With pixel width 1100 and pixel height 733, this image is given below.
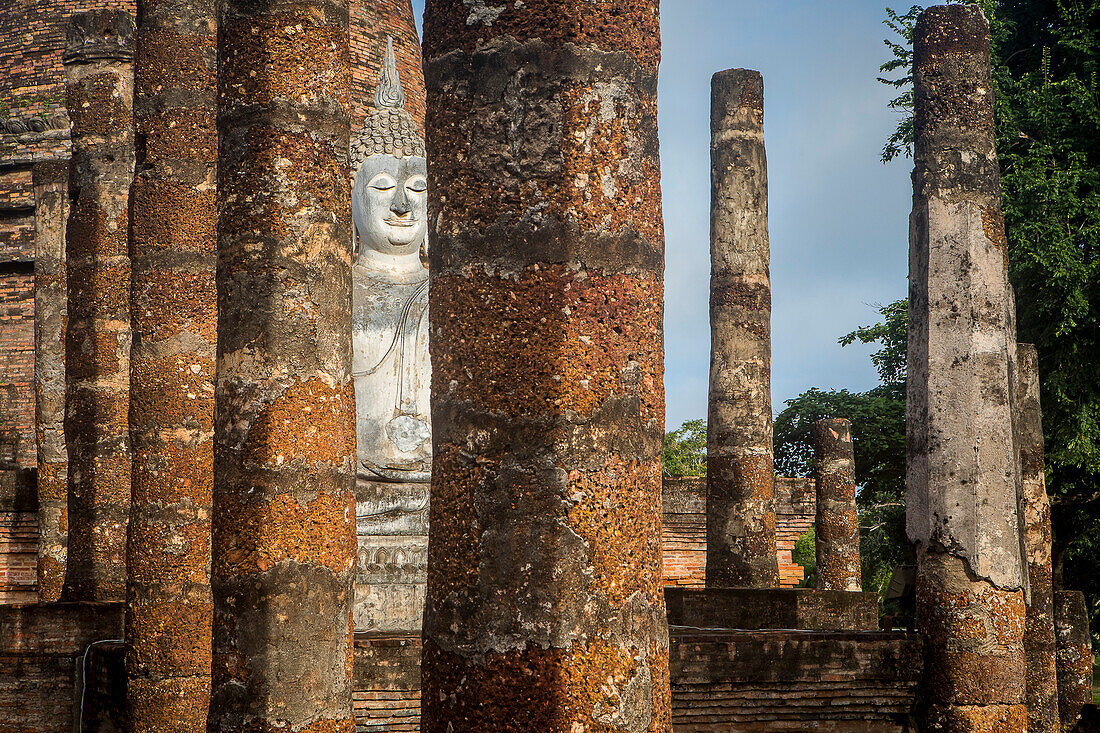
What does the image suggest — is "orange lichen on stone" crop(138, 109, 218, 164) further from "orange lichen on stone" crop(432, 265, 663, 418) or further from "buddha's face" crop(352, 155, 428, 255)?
"orange lichen on stone" crop(432, 265, 663, 418)

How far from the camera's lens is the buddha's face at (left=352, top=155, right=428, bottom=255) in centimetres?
1054

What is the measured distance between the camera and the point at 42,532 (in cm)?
1238

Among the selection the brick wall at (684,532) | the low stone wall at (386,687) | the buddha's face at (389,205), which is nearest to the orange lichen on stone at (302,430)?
the low stone wall at (386,687)

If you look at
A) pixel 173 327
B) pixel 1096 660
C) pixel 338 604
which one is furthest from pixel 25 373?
pixel 1096 660

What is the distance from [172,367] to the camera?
7.05 m

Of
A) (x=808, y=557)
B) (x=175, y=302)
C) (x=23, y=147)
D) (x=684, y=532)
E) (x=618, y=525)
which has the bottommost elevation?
(x=808, y=557)

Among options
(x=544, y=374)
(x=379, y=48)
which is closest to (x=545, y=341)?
(x=544, y=374)

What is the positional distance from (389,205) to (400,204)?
0.32ft

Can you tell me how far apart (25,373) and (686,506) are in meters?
10.0

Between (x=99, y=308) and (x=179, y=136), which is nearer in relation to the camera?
(x=179, y=136)

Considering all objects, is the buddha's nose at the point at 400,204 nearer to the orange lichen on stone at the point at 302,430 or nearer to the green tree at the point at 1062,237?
the orange lichen on stone at the point at 302,430

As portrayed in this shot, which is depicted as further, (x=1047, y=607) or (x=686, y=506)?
(x=686, y=506)

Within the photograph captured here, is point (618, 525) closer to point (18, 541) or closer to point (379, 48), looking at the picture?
point (18, 541)

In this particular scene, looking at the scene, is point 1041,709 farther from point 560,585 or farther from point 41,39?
point 41,39
